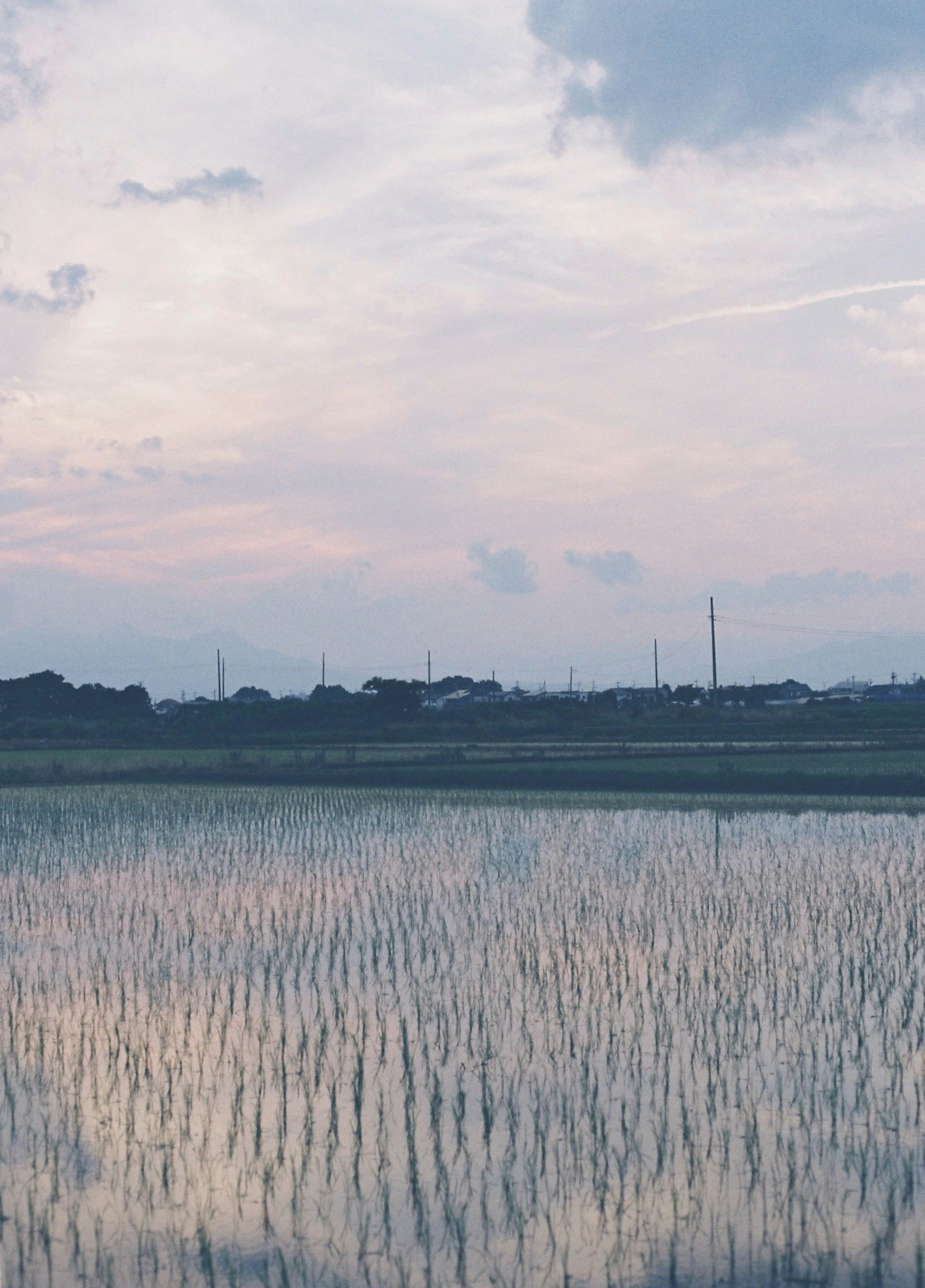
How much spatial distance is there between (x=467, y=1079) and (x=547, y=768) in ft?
59.9

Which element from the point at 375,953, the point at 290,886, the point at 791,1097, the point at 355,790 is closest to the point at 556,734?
the point at 355,790

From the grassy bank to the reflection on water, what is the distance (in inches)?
349

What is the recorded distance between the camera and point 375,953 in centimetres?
905

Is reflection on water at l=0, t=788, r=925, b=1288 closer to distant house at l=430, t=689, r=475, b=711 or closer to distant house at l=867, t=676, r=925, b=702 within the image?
distant house at l=430, t=689, r=475, b=711

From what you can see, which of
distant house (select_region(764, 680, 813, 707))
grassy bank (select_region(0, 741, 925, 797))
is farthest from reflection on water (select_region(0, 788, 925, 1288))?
distant house (select_region(764, 680, 813, 707))

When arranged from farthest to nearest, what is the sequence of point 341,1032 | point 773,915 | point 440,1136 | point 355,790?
1. point 355,790
2. point 773,915
3. point 341,1032
4. point 440,1136

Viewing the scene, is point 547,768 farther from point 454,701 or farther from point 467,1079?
point 454,701

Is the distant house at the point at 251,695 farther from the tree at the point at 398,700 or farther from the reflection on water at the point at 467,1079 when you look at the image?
the reflection on water at the point at 467,1079

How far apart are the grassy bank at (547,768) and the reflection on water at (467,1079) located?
8870 mm

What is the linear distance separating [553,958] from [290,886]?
4223 millimetres

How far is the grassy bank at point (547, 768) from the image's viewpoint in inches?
850

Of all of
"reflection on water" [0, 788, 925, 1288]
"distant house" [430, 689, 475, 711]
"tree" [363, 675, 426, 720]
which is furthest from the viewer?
"distant house" [430, 689, 475, 711]

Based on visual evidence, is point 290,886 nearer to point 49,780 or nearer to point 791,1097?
point 791,1097

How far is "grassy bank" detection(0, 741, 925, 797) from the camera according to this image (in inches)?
850
